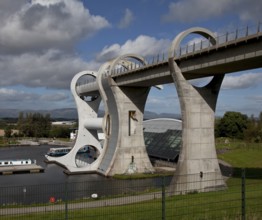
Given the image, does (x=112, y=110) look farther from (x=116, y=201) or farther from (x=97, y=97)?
(x=116, y=201)

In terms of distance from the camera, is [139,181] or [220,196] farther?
[139,181]

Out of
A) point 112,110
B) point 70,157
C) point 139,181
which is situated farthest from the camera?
point 70,157

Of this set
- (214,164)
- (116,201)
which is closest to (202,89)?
(214,164)

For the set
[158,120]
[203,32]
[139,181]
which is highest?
[203,32]

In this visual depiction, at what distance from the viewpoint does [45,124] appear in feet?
477

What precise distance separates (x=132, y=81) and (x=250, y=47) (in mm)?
19205

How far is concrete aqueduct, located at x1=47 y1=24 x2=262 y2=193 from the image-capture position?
3067cm

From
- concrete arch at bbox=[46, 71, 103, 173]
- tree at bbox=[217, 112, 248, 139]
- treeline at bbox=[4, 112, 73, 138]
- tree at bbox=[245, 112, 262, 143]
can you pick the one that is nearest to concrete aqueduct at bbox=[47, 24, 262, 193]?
concrete arch at bbox=[46, 71, 103, 173]

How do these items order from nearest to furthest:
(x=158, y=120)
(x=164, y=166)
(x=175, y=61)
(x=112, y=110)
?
(x=175, y=61)
(x=112, y=110)
(x=164, y=166)
(x=158, y=120)

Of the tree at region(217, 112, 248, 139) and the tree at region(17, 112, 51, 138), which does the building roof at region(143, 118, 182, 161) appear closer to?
the tree at region(217, 112, 248, 139)

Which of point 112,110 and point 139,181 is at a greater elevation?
point 112,110

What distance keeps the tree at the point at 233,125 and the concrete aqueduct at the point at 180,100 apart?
42087 millimetres

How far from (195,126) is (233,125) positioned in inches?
2426

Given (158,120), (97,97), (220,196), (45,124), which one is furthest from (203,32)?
(45,124)
